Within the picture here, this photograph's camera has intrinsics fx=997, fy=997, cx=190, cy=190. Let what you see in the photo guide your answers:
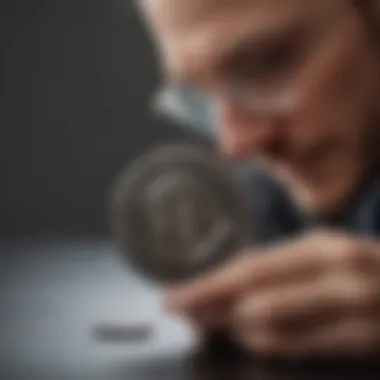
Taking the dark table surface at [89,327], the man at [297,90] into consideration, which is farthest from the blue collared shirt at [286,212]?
the dark table surface at [89,327]

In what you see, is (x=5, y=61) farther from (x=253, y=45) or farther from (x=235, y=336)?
(x=235, y=336)

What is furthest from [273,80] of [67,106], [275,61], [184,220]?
[67,106]

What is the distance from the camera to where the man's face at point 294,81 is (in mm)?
785

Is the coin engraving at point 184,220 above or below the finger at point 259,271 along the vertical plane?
above

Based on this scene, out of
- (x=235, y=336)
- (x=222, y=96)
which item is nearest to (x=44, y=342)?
(x=235, y=336)

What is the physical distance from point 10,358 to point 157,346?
0.11m

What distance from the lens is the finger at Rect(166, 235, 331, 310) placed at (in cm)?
70

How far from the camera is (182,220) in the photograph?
2.48ft

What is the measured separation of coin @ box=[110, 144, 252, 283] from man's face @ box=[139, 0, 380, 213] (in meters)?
0.05

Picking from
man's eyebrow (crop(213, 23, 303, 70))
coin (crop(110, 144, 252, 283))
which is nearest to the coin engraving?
coin (crop(110, 144, 252, 283))

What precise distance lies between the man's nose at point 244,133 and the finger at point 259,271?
10cm

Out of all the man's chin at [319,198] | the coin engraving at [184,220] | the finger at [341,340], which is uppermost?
the man's chin at [319,198]

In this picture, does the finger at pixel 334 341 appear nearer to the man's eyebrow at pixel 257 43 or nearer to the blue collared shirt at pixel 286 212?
the blue collared shirt at pixel 286 212

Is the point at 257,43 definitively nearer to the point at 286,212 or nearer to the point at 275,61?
the point at 275,61
